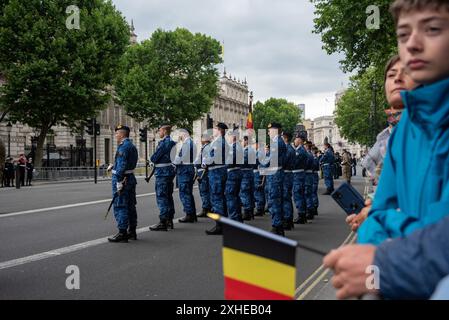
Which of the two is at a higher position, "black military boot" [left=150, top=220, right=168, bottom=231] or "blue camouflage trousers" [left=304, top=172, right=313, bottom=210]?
"blue camouflage trousers" [left=304, top=172, right=313, bottom=210]

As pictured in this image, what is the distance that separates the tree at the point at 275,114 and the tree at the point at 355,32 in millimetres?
95771

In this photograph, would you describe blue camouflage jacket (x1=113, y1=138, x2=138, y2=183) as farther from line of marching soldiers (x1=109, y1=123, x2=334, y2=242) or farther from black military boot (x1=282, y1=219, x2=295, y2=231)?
black military boot (x1=282, y1=219, x2=295, y2=231)

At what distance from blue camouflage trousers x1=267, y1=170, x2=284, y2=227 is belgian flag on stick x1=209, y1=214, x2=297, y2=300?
812 cm

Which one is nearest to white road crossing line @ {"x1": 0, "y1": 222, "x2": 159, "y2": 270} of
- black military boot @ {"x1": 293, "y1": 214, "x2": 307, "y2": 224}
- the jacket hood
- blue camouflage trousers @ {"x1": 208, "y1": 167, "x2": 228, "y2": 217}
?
blue camouflage trousers @ {"x1": 208, "y1": 167, "x2": 228, "y2": 217}

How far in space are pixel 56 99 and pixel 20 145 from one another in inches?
506

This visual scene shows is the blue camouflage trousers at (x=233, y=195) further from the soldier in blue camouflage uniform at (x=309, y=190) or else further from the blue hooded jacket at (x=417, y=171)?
the blue hooded jacket at (x=417, y=171)

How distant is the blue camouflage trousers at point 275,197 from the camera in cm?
953

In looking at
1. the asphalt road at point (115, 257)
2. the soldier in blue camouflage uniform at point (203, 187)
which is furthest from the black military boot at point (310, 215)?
the soldier in blue camouflage uniform at point (203, 187)

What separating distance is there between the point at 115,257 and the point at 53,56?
27.0 m

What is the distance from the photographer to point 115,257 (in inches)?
295

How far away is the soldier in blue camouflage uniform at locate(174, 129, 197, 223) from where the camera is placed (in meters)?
12.0

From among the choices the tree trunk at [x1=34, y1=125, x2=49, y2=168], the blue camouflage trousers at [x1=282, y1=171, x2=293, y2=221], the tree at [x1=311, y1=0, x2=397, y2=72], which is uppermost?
the tree at [x1=311, y1=0, x2=397, y2=72]
